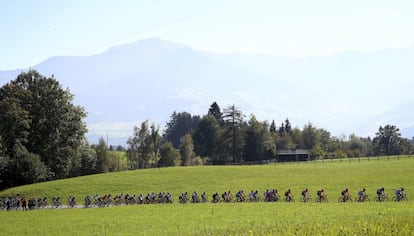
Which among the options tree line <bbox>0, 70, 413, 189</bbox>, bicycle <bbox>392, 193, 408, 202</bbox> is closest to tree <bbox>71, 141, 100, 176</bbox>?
tree line <bbox>0, 70, 413, 189</bbox>

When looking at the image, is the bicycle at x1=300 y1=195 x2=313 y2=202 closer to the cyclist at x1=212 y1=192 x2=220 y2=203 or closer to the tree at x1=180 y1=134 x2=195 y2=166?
the cyclist at x1=212 y1=192 x2=220 y2=203

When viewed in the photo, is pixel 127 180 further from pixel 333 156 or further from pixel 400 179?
pixel 333 156

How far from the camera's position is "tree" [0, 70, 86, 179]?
77750mm

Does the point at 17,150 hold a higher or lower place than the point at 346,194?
higher

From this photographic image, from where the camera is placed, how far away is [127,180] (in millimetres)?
67938

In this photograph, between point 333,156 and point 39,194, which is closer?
point 39,194

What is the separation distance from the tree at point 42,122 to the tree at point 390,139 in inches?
3944

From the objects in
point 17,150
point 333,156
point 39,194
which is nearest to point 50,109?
point 17,150

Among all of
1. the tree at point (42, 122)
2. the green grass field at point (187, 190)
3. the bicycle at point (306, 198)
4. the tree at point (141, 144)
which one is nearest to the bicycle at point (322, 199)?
the bicycle at point (306, 198)

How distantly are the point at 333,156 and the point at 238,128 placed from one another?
32.1 meters

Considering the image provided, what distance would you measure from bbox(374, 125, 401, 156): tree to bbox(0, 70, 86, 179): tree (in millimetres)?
100174

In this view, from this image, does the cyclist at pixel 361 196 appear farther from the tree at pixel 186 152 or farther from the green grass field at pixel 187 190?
the tree at pixel 186 152

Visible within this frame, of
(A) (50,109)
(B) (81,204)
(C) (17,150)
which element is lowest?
(B) (81,204)

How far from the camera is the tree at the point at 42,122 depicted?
77.8m
